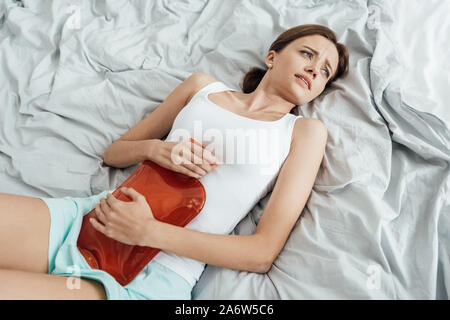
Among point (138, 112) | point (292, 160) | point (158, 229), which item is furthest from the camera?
point (138, 112)

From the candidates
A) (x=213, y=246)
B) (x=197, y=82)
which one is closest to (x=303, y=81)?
(x=197, y=82)

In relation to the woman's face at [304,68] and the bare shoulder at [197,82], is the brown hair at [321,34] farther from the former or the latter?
the bare shoulder at [197,82]

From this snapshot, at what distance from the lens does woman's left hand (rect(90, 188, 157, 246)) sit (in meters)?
0.79

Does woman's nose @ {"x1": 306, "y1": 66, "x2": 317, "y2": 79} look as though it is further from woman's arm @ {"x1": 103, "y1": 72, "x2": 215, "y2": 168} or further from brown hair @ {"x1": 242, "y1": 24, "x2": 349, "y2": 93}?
woman's arm @ {"x1": 103, "y1": 72, "x2": 215, "y2": 168}

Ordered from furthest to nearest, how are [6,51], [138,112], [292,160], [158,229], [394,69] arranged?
1. [6,51]
2. [138,112]
3. [394,69]
4. [292,160]
5. [158,229]

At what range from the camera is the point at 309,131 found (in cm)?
97

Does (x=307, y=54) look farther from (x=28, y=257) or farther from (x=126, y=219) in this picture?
(x=28, y=257)

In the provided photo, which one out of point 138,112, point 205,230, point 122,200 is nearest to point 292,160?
point 205,230

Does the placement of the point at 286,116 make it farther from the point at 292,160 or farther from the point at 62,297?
the point at 62,297

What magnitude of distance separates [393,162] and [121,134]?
80 centimetres

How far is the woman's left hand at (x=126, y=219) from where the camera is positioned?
792mm

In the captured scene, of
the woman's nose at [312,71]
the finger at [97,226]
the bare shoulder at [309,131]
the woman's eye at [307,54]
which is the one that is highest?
the woman's eye at [307,54]

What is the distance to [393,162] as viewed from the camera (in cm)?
98

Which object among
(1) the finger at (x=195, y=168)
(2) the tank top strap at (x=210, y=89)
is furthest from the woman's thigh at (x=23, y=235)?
(2) the tank top strap at (x=210, y=89)
